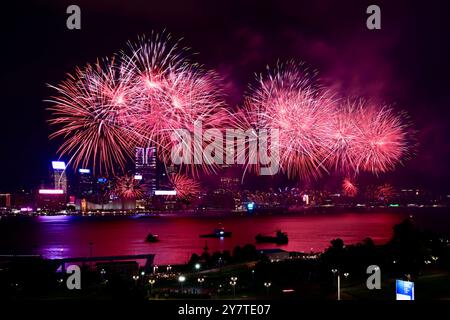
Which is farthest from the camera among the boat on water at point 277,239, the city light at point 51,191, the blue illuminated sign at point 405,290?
the city light at point 51,191

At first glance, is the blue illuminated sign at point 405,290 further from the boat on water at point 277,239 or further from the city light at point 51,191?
the city light at point 51,191

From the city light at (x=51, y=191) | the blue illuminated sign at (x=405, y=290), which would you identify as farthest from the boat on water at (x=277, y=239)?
the city light at (x=51, y=191)

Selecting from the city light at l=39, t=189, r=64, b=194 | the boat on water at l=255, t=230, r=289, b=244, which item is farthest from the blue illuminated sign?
the city light at l=39, t=189, r=64, b=194

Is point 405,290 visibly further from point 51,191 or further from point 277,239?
point 51,191

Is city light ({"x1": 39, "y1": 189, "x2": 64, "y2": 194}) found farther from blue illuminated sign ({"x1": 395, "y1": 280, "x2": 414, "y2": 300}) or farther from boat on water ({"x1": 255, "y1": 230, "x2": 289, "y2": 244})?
blue illuminated sign ({"x1": 395, "y1": 280, "x2": 414, "y2": 300})

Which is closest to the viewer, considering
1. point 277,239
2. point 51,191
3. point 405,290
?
point 405,290

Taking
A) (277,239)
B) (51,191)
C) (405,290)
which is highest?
(405,290)

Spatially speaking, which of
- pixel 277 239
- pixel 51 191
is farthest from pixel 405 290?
pixel 51 191

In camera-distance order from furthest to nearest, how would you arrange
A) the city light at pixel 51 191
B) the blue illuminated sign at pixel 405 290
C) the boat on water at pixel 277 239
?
the city light at pixel 51 191 → the boat on water at pixel 277 239 → the blue illuminated sign at pixel 405 290

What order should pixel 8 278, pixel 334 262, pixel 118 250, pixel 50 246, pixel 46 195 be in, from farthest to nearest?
pixel 46 195
pixel 50 246
pixel 118 250
pixel 334 262
pixel 8 278
